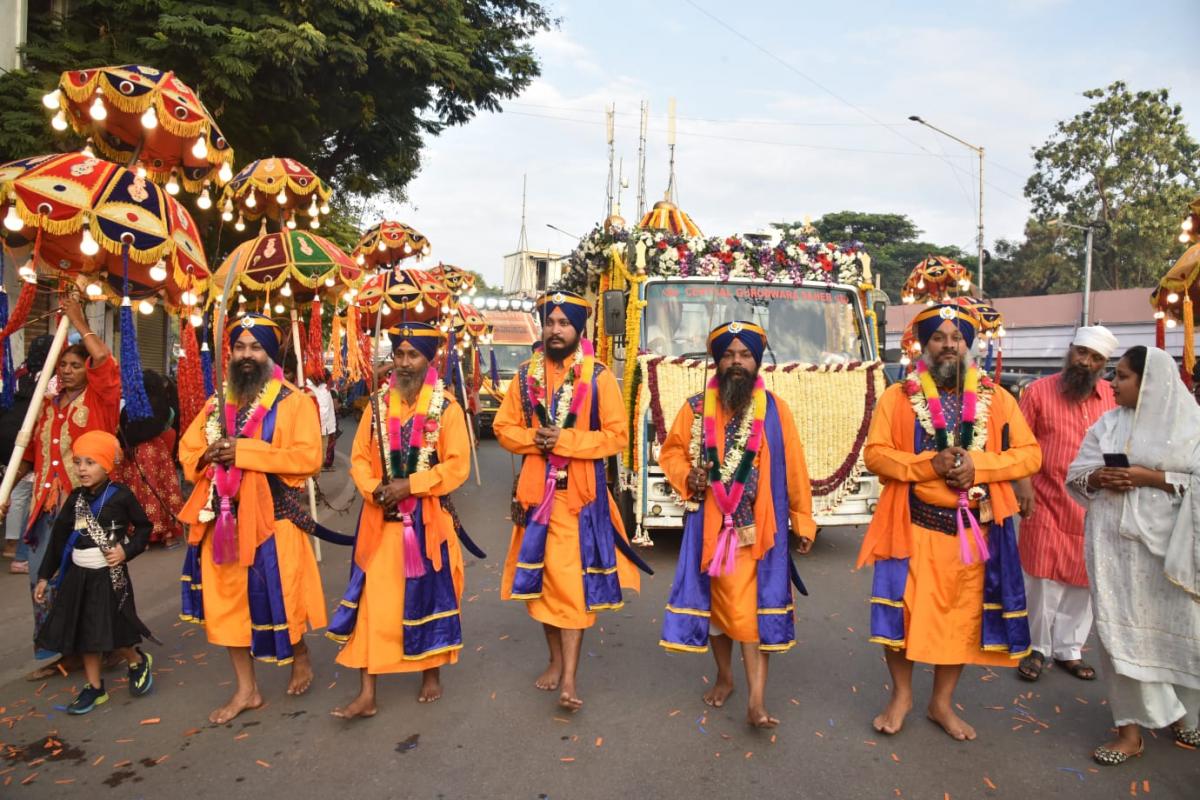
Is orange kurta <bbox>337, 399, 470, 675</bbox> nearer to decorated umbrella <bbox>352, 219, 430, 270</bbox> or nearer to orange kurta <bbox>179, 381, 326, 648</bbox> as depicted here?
orange kurta <bbox>179, 381, 326, 648</bbox>

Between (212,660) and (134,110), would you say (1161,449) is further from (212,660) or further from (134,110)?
(134,110)

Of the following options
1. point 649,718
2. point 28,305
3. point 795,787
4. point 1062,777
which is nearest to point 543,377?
point 649,718

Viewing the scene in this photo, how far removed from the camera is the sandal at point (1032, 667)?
488 centimetres

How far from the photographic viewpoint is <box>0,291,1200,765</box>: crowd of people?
3.91 meters

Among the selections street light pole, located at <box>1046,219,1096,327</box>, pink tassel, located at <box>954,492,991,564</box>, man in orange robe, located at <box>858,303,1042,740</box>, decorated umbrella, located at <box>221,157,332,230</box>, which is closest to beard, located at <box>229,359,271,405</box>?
man in orange robe, located at <box>858,303,1042,740</box>

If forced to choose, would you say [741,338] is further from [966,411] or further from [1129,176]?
[1129,176]

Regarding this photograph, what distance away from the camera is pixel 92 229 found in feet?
14.5

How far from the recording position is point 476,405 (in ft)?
49.4

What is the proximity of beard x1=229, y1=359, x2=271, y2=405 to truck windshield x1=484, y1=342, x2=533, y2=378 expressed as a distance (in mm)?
14714

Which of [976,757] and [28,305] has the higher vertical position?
[28,305]

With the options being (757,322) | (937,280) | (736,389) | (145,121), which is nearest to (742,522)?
(736,389)

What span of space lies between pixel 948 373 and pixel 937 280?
884cm

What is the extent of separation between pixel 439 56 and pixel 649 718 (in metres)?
11.5

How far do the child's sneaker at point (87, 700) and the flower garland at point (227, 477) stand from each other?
1056 millimetres
